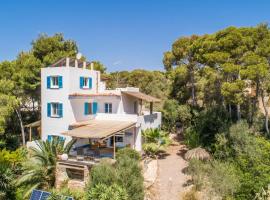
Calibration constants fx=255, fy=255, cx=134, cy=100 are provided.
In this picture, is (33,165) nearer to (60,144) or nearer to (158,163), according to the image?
(60,144)

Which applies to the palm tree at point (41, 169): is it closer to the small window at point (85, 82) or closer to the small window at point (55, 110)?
the small window at point (55, 110)

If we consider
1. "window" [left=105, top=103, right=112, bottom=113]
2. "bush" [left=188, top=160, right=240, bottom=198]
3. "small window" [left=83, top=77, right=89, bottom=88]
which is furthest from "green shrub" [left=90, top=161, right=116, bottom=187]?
"small window" [left=83, top=77, right=89, bottom=88]

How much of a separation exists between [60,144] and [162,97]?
31.7 meters

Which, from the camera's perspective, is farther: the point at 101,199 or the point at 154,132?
the point at 154,132

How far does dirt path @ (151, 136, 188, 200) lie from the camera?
22.4 m

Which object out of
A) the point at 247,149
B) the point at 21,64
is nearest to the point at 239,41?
the point at 247,149

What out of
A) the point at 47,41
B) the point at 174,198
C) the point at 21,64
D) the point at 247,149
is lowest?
the point at 174,198

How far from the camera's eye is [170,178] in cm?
2520

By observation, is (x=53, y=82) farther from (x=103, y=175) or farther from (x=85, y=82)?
(x=103, y=175)

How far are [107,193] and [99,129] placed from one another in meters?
8.97

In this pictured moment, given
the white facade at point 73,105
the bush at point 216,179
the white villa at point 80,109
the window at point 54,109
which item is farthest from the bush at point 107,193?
the window at point 54,109

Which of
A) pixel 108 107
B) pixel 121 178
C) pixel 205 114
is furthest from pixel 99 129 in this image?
pixel 205 114

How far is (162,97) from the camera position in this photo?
5400 centimetres

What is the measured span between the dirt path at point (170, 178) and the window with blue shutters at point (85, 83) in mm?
13285
